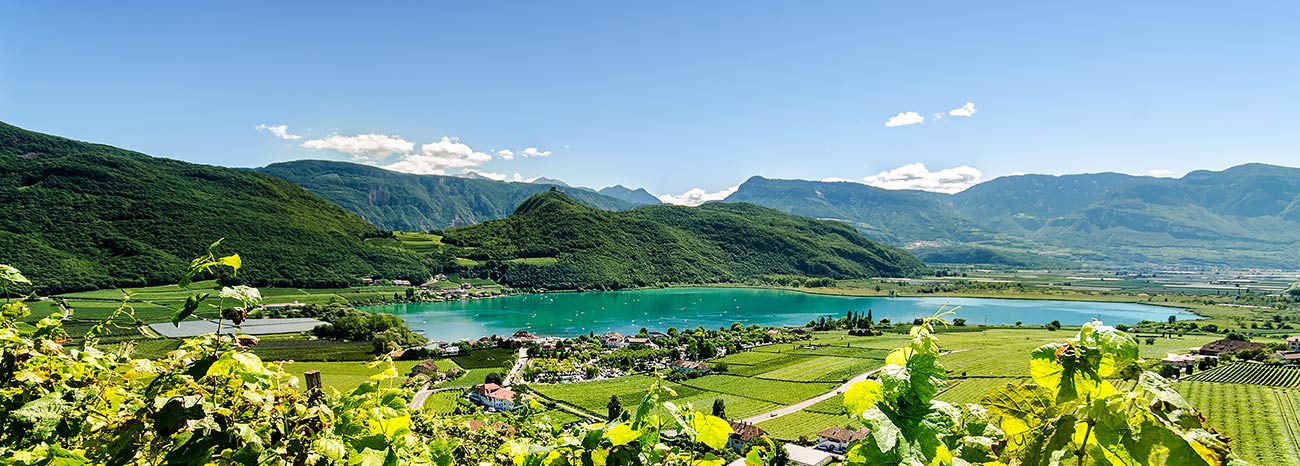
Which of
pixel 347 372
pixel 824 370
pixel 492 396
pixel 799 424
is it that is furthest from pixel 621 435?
pixel 824 370

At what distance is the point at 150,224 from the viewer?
345ft

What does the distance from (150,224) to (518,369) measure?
96222 millimetres

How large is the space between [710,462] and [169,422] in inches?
52.3

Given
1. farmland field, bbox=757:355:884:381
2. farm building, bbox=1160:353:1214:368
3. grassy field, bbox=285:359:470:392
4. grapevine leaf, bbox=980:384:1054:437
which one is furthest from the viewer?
farmland field, bbox=757:355:884:381

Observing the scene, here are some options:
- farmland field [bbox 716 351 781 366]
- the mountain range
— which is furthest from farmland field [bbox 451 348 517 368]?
the mountain range

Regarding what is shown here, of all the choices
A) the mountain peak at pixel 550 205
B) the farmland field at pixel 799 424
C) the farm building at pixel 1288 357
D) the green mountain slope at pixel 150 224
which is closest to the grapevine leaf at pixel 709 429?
the farmland field at pixel 799 424

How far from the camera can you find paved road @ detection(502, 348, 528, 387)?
46344 mm

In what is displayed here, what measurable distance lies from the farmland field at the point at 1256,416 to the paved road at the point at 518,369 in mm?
39760

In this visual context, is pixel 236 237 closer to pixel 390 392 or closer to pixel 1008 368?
pixel 1008 368

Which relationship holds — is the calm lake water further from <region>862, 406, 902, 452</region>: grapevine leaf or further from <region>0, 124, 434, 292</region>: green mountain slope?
<region>862, 406, 902, 452</region>: grapevine leaf

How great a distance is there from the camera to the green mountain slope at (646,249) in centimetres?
13262

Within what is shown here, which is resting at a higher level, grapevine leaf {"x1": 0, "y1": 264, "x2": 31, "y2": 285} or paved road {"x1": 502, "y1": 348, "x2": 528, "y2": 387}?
grapevine leaf {"x1": 0, "y1": 264, "x2": 31, "y2": 285}

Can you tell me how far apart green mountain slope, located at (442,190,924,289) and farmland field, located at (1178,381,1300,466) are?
3955 inches

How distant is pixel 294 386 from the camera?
1653 millimetres
